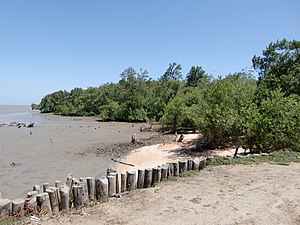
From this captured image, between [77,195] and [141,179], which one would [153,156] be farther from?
[77,195]

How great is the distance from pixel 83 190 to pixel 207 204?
2899 mm

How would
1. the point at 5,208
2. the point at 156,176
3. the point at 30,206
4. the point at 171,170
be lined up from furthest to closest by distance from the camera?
1. the point at 171,170
2. the point at 156,176
3. the point at 30,206
4. the point at 5,208

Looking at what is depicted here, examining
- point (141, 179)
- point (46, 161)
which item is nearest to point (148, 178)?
point (141, 179)

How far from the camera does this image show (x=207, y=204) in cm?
571

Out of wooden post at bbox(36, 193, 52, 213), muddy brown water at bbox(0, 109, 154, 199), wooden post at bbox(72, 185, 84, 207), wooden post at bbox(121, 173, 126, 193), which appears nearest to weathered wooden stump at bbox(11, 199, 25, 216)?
wooden post at bbox(36, 193, 52, 213)

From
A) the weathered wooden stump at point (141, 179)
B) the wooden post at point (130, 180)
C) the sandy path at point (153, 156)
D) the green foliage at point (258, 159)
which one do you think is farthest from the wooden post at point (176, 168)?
the sandy path at point (153, 156)

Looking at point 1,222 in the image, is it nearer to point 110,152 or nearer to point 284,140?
point 284,140

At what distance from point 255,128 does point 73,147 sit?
15785 millimetres

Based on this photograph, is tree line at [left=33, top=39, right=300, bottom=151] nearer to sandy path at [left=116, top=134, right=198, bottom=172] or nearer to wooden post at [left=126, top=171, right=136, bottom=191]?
sandy path at [left=116, top=134, right=198, bottom=172]

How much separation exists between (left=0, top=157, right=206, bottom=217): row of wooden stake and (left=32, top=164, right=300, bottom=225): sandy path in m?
0.35

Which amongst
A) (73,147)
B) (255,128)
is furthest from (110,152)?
(255,128)

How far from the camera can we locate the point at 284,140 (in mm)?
12336

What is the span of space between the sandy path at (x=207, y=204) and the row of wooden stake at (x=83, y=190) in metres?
0.35

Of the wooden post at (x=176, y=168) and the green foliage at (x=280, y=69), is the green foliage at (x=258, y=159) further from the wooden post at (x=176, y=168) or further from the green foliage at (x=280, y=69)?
the green foliage at (x=280, y=69)
